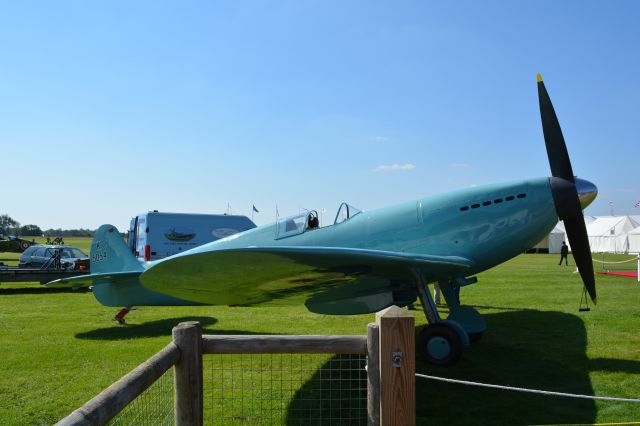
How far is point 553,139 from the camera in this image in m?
6.30

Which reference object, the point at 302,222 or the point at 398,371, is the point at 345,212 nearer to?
the point at 302,222

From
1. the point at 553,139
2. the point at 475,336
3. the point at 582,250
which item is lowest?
the point at 475,336

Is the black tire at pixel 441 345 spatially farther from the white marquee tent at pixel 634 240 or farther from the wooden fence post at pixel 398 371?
the white marquee tent at pixel 634 240

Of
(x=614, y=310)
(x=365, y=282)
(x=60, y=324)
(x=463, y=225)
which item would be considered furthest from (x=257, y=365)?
(x=614, y=310)

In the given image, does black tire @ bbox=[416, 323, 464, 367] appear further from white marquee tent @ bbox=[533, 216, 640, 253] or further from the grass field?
white marquee tent @ bbox=[533, 216, 640, 253]

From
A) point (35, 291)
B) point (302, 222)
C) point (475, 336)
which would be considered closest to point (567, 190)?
point (475, 336)

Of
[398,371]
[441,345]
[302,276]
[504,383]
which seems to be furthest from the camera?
[441,345]

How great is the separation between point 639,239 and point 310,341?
147ft

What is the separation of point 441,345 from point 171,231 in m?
10.8

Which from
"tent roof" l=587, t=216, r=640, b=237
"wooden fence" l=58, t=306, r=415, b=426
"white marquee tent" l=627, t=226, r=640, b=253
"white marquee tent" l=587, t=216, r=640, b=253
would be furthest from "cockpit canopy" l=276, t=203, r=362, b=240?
"tent roof" l=587, t=216, r=640, b=237

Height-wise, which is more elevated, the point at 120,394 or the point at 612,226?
the point at 612,226

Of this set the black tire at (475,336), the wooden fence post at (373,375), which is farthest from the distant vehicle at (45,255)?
the wooden fence post at (373,375)

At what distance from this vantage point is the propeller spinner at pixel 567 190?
5938 mm

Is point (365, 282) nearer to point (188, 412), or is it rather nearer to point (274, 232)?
point (274, 232)
